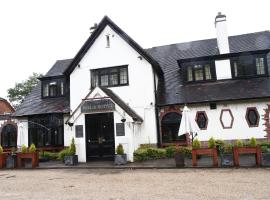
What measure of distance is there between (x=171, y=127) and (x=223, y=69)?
552 centimetres

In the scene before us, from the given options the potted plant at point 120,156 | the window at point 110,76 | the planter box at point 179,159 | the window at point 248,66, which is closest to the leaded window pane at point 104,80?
the window at point 110,76

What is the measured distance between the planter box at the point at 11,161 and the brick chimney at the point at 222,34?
1536 centimetres

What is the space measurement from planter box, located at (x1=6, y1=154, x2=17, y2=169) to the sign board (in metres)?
4.70

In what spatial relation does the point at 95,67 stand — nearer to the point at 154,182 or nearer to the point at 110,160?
the point at 110,160

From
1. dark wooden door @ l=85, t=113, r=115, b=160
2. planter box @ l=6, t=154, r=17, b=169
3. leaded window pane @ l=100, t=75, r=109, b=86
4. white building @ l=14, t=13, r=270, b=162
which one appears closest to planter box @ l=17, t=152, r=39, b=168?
planter box @ l=6, t=154, r=17, b=169

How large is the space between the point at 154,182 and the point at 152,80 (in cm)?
978

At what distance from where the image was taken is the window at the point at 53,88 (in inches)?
930

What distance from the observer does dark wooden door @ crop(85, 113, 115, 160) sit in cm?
1845

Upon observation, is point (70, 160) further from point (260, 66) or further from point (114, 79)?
point (260, 66)

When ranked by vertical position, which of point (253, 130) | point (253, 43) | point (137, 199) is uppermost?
point (253, 43)

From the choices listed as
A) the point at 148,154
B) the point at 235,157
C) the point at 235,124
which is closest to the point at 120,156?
the point at 148,154

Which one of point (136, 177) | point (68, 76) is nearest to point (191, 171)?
point (136, 177)

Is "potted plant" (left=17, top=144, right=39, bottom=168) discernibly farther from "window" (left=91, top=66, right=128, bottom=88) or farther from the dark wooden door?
"window" (left=91, top=66, right=128, bottom=88)

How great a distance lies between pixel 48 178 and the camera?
12.3 m
